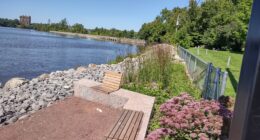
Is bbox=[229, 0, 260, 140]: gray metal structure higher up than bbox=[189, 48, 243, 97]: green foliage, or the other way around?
bbox=[229, 0, 260, 140]: gray metal structure

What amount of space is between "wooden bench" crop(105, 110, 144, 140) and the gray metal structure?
3969mm

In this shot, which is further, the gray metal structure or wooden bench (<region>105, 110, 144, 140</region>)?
wooden bench (<region>105, 110, 144, 140</region>)

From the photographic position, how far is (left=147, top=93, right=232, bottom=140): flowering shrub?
4188 millimetres

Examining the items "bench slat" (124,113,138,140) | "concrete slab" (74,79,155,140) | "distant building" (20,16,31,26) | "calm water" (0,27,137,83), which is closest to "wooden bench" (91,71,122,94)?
"concrete slab" (74,79,155,140)

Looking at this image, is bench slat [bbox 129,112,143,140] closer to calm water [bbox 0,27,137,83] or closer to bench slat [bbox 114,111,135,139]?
bench slat [bbox 114,111,135,139]

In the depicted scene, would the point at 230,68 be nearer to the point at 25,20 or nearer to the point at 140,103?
the point at 140,103

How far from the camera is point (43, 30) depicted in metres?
175

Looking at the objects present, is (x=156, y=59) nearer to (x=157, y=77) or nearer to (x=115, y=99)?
(x=157, y=77)

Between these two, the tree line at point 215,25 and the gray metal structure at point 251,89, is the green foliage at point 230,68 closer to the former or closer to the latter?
the gray metal structure at point 251,89

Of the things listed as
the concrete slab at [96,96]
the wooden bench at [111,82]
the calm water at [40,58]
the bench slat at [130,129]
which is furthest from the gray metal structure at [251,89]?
the calm water at [40,58]

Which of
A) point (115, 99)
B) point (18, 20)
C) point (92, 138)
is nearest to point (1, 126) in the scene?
point (92, 138)

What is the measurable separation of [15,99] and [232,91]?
6.77m

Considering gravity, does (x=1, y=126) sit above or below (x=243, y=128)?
below

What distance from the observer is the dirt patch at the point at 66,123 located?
5.76m
